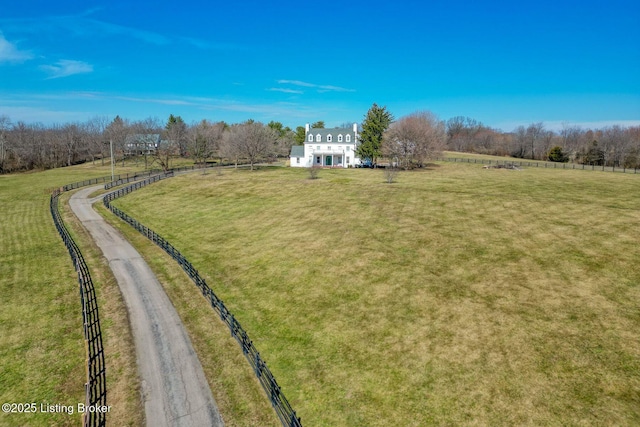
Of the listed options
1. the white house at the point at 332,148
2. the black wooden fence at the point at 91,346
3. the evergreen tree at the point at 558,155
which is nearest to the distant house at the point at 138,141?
the white house at the point at 332,148

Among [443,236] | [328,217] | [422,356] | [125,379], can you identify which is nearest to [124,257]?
[125,379]

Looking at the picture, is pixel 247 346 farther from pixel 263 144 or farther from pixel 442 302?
pixel 263 144

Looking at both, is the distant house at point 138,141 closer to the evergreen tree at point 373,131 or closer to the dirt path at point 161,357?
the evergreen tree at point 373,131

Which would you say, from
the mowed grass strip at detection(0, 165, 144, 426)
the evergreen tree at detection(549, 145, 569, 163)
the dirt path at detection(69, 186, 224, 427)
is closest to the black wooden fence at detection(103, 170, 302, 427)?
the dirt path at detection(69, 186, 224, 427)


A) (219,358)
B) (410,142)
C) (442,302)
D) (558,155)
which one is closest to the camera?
(219,358)

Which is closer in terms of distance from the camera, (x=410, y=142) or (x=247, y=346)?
(x=247, y=346)

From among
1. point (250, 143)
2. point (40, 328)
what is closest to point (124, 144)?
point (250, 143)

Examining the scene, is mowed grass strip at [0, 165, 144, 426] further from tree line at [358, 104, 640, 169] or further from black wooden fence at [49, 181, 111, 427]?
tree line at [358, 104, 640, 169]
